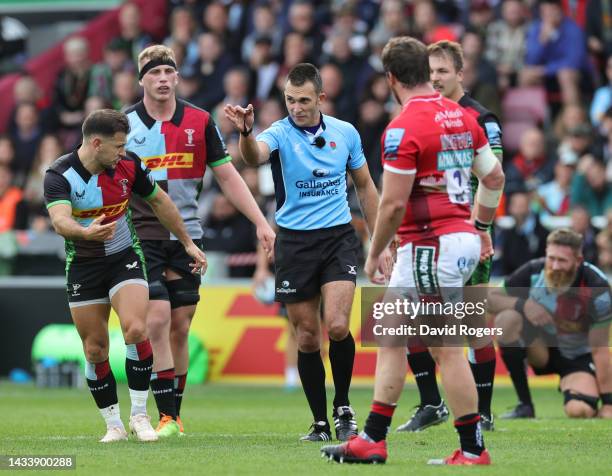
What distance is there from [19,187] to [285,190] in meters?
11.7

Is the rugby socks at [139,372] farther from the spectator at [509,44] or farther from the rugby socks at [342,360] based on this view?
the spectator at [509,44]

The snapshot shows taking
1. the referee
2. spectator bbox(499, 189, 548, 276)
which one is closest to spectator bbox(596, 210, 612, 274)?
spectator bbox(499, 189, 548, 276)

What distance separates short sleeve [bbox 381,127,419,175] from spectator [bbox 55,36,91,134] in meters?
14.4

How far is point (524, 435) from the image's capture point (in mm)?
9469

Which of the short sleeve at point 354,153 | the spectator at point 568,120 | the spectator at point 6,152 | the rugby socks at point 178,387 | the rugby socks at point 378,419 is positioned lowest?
A: the rugby socks at point 178,387

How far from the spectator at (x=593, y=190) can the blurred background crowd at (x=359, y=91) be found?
2cm

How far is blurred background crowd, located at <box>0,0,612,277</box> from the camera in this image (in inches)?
639

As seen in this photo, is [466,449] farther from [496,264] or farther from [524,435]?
[496,264]

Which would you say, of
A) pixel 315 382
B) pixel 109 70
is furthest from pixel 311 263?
pixel 109 70

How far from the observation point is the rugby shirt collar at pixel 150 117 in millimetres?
9625

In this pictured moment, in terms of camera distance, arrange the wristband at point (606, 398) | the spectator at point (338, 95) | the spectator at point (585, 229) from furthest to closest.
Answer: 1. the spectator at point (338, 95)
2. the spectator at point (585, 229)
3. the wristband at point (606, 398)

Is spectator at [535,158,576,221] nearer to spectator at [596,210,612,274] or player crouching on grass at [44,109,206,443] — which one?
spectator at [596,210,612,274]

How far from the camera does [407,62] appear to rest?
725cm

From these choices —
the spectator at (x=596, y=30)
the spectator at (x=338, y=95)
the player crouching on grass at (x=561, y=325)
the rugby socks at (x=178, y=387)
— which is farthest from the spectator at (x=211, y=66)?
the rugby socks at (x=178, y=387)
